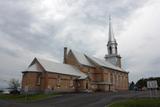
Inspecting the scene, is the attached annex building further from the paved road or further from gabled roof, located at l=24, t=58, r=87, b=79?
the paved road

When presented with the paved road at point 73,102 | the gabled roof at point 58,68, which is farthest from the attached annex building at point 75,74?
the paved road at point 73,102

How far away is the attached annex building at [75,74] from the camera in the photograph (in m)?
49.4

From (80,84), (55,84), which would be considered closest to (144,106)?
(55,84)

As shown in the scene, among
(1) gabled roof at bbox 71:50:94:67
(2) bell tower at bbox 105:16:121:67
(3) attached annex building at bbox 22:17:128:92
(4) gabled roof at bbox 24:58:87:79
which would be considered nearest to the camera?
(3) attached annex building at bbox 22:17:128:92

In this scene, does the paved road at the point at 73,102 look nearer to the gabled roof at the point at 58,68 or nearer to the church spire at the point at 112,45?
the gabled roof at the point at 58,68

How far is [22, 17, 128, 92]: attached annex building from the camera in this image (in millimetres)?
49375

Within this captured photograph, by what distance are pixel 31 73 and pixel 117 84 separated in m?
37.8

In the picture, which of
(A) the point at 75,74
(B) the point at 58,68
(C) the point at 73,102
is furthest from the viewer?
(A) the point at 75,74

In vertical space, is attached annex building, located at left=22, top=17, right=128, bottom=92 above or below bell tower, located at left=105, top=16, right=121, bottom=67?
below

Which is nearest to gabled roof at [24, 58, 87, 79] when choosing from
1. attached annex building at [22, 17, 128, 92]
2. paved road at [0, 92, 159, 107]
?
attached annex building at [22, 17, 128, 92]

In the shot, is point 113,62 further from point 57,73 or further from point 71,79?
point 57,73

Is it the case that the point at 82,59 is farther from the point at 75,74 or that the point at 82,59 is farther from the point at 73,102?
the point at 73,102

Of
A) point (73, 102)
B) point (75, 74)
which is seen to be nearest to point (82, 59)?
point (75, 74)

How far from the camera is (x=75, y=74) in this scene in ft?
186
